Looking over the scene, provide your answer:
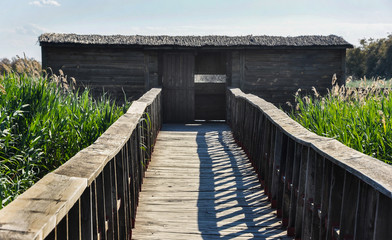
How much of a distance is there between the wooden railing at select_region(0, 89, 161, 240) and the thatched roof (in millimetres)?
9579

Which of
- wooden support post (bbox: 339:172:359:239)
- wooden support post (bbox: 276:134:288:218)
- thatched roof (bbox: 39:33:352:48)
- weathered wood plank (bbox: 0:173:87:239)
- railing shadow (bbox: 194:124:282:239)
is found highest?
thatched roof (bbox: 39:33:352:48)

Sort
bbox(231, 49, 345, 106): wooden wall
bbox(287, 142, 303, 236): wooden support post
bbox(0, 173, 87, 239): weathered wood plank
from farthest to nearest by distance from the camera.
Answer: bbox(231, 49, 345, 106): wooden wall < bbox(287, 142, 303, 236): wooden support post < bbox(0, 173, 87, 239): weathered wood plank

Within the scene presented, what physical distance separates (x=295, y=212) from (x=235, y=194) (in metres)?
1.59

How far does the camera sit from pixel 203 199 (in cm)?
563

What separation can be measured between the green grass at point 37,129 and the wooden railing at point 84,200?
1040mm

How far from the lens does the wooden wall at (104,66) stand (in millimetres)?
14906

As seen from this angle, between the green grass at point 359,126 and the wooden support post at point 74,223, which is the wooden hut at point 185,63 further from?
the wooden support post at point 74,223

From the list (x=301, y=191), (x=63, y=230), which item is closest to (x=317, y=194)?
(x=301, y=191)

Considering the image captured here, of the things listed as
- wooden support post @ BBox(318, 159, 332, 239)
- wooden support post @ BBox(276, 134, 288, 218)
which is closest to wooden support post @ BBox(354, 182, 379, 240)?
wooden support post @ BBox(318, 159, 332, 239)

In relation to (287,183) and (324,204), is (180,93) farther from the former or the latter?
(324,204)

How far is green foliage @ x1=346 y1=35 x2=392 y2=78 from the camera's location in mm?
37575

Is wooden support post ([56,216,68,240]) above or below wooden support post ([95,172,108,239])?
above

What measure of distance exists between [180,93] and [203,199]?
8843 mm

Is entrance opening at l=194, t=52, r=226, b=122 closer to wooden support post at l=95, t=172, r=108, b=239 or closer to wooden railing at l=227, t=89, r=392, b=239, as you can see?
wooden railing at l=227, t=89, r=392, b=239
